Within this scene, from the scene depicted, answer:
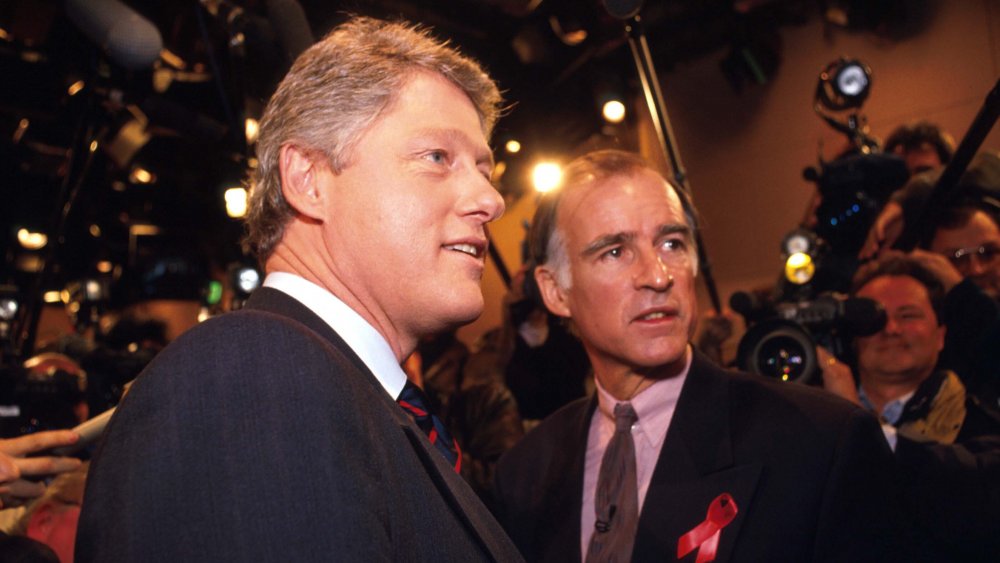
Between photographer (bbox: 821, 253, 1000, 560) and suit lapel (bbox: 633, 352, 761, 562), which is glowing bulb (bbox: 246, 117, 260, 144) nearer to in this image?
suit lapel (bbox: 633, 352, 761, 562)

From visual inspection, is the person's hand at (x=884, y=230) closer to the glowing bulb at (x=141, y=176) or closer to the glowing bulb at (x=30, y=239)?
the glowing bulb at (x=141, y=176)

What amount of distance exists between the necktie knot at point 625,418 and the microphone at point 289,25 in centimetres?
143

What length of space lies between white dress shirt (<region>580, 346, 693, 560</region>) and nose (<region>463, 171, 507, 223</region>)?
37.0 inches

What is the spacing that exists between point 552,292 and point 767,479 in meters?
0.98

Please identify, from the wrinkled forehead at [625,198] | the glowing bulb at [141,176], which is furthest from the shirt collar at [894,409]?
the glowing bulb at [141,176]

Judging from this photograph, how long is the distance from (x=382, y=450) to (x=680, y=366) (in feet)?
4.64

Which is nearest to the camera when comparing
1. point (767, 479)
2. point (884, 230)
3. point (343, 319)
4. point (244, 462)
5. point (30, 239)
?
point (244, 462)

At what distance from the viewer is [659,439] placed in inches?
87.4

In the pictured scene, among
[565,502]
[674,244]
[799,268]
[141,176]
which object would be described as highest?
[141,176]

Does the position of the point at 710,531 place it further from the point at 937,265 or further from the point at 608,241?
the point at 937,265

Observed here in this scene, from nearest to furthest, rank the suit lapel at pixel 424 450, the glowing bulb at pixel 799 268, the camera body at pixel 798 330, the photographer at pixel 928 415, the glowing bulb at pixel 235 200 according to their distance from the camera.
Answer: the suit lapel at pixel 424 450
the photographer at pixel 928 415
the camera body at pixel 798 330
the glowing bulb at pixel 799 268
the glowing bulb at pixel 235 200

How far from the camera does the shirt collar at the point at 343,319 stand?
4.37 feet

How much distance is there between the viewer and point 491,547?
1.16 metres

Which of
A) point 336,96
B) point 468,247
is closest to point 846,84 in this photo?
→ point 468,247
